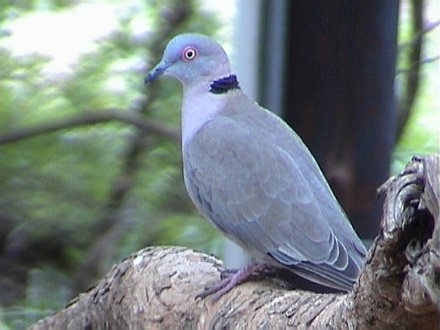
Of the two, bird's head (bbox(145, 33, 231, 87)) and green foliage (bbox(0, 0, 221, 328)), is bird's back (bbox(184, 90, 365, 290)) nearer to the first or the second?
bird's head (bbox(145, 33, 231, 87))

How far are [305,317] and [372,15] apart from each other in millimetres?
1127

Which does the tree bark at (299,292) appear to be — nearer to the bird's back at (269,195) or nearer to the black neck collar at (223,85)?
the bird's back at (269,195)

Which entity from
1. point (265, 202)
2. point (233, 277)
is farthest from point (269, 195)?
point (233, 277)

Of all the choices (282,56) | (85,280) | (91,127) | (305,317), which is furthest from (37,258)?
(305,317)

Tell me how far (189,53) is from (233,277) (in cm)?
61

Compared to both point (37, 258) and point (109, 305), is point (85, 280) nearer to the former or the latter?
point (37, 258)

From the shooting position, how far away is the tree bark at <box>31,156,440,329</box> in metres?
1.21

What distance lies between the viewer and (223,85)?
2.35 meters

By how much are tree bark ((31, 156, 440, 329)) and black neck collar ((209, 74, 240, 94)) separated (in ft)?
1.31

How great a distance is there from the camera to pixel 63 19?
11.2 ft

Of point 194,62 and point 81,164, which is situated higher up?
point 194,62

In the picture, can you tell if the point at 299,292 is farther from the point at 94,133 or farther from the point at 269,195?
the point at 94,133

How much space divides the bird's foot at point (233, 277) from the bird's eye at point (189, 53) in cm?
56

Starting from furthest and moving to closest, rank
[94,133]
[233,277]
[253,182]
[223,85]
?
[94,133], [223,85], [253,182], [233,277]
